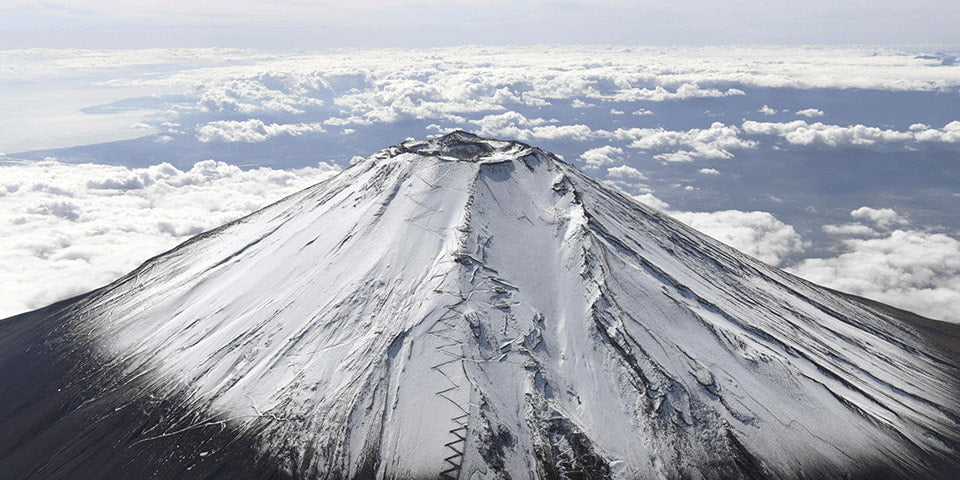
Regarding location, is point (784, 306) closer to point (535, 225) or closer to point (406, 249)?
point (535, 225)

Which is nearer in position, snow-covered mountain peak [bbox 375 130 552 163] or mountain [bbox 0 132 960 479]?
mountain [bbox 0 132 960 479]

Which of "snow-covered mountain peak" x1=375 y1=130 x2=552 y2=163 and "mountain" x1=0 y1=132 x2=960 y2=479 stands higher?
"snow-covered mountain peak" x1=375 y1=130 x2=552 y2=163

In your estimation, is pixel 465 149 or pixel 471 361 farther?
pixel 465 149

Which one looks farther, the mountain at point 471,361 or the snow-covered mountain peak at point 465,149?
the snow-covered mountain peak at point 465,149

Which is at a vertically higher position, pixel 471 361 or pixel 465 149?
pixel 465 149

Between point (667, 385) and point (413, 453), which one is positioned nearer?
point (413, 453)

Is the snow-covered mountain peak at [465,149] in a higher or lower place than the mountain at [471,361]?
higher

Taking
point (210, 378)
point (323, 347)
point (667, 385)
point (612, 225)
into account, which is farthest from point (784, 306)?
point (210, 378)

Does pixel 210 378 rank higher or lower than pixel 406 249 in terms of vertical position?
lower
